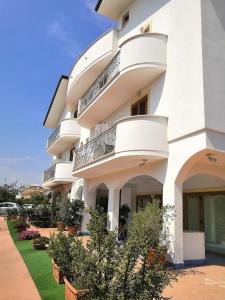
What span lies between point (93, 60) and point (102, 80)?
2.29 metres

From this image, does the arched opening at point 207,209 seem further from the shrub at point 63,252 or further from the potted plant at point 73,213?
the potted plant at point 73,213

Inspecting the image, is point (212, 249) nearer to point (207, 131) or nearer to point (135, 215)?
point (135, 215)

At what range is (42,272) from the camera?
9.20m

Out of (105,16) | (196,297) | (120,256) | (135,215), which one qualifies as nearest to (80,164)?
(135,215)

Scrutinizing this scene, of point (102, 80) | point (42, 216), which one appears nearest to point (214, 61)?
point (102, 80)

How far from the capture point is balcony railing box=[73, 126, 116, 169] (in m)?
12.5

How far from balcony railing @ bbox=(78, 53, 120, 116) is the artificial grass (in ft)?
27.7

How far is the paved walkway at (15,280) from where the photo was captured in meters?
7.08

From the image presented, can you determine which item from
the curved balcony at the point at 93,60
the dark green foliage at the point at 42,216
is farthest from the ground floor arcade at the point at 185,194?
the curved balcony at the point at 93,60

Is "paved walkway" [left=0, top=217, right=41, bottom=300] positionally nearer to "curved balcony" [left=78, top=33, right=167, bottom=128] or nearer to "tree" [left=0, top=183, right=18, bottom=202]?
"curved balcony" [left=78, top=33, right=167, bottom=128]

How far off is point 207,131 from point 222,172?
3.10 metres

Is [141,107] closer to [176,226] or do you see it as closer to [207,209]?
[176,226]

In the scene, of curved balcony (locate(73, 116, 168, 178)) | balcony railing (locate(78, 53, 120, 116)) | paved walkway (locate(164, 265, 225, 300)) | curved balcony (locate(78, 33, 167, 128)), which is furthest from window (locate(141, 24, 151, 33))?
paved walkway (locate(164, 265, 225, 300))

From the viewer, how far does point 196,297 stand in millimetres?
7016
